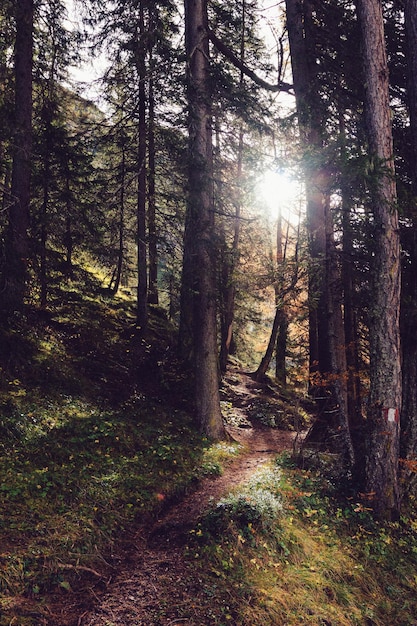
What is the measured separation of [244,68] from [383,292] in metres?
7.23

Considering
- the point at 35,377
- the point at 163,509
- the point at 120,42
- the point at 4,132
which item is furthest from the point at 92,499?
the point at 120,42

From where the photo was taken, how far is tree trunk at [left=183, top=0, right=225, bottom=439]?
10.4 m

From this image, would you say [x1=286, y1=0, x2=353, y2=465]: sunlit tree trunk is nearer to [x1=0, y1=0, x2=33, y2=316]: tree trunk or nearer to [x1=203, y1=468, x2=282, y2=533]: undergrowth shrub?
[x1=203, y1=468, x2=282, y2=533]: undergrowth shrub

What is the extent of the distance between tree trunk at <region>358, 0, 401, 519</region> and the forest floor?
275 cm

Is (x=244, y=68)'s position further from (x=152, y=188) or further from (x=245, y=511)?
(x=245, y=511)

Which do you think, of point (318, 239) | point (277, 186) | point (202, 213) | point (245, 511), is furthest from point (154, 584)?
point (277, 186)

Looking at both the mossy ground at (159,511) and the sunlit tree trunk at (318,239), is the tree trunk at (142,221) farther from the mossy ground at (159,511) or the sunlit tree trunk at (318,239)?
the sunlit tree trunk at (318,239)

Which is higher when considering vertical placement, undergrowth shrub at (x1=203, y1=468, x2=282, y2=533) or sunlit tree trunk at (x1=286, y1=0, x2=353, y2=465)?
sunlit tree trunk at (x1=286, y1=0, x2=353, y2=465)

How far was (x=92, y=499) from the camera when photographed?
6.19 meters

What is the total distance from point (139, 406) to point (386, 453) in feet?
20.6

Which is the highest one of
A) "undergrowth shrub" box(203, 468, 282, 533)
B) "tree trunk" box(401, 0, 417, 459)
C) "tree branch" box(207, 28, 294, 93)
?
"tree branch" box(207, 28, 294, 93)

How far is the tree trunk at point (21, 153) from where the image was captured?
10406 millimetres

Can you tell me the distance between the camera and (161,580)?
15.9ft

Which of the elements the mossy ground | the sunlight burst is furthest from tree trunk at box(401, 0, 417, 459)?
the sunlight burst
